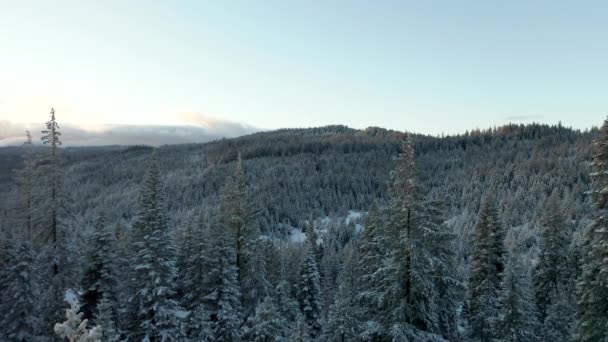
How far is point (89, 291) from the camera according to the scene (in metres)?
27.0

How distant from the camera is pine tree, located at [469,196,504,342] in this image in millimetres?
30594

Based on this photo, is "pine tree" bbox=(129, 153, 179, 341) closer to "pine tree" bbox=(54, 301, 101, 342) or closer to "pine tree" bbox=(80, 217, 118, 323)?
"pine tree" bbox=(80, 217, 118, 323)

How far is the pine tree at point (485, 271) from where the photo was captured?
100 feet

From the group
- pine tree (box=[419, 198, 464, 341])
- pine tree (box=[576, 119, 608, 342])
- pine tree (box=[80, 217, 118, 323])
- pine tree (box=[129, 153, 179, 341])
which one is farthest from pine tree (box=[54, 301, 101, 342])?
pine tree (box=[80, 217, 118, 323])

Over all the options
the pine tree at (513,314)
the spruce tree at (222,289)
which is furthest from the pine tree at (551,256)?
Answer: the spruce tree at (222,289)

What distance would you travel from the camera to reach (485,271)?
1278 inches

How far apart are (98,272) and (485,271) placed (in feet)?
89.0

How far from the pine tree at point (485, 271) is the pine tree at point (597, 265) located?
502 inches

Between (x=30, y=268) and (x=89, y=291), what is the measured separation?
13.8 feet

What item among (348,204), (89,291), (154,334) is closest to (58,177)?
(89,291)

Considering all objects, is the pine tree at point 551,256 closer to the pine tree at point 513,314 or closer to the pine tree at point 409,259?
the pine tree at point 513,314

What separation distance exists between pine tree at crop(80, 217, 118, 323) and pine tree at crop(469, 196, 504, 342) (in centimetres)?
2483

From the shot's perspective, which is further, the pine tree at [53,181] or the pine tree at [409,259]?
the pine tree at [53,181]

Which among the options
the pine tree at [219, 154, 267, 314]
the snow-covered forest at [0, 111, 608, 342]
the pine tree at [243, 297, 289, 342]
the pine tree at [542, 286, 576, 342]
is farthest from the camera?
the pine tree at [219, 154, 267, 314]
